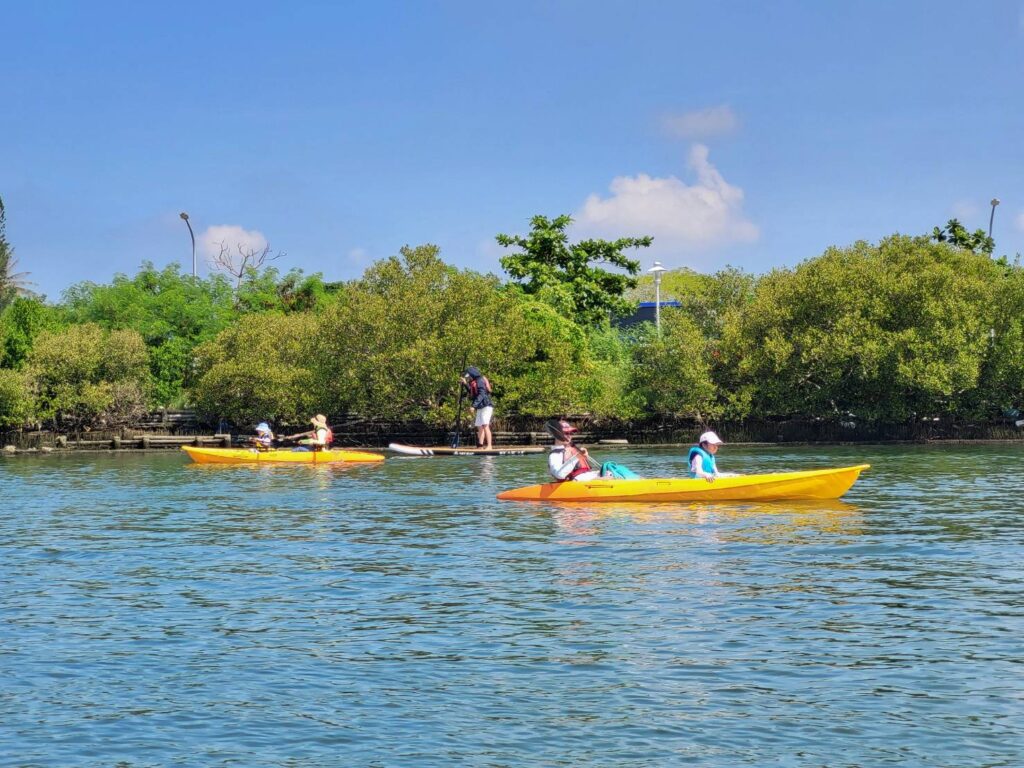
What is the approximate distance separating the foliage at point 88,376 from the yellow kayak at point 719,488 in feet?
147

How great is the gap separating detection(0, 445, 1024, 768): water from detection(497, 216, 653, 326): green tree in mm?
48183

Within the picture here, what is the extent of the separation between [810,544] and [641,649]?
338 inches

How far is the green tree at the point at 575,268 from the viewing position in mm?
74562

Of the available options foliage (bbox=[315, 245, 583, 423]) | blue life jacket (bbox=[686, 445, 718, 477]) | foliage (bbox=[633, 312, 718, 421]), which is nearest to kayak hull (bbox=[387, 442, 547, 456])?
foliage (bbox=[315, 245, 583, 423])

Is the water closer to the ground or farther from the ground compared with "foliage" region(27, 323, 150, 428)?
closer to the ground

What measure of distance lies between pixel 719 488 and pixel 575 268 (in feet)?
166

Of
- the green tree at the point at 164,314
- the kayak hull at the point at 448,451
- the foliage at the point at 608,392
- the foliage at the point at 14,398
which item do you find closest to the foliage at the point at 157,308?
the green tree at the point at 164,314

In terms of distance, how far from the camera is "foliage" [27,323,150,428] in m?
65.8

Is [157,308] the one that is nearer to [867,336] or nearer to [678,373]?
[678,373]

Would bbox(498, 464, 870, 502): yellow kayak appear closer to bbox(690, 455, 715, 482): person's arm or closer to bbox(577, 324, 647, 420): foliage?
bbox(690, 455, 715, 482): person's arm

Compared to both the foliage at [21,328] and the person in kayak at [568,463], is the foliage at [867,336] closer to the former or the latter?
the person in kayak at [568,463]

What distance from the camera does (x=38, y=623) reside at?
49.8ft

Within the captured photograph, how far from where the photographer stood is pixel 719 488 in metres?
27.0

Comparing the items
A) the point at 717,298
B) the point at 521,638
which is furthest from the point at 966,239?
the point at 521,638
